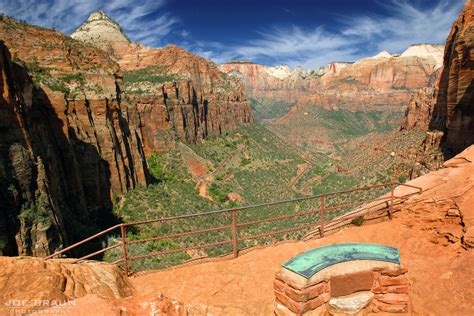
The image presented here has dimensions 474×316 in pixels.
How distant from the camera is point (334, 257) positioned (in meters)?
7.72

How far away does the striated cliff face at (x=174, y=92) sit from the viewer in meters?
63.1

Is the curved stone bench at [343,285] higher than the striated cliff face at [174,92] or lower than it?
lower

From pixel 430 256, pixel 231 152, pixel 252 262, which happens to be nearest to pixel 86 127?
pixel 252 262

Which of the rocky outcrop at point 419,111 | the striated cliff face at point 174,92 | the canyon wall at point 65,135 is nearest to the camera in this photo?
the canyon wall at point 65,135

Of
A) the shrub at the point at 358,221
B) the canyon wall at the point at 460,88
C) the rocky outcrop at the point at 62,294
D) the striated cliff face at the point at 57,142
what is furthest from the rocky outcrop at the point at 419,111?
the rocky outcrop at the point at 62,294

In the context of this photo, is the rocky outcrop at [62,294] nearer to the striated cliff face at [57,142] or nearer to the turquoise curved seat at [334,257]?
the turquoise curved seat at [334,257]

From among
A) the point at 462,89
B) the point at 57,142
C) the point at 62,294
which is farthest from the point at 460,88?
the point at 57,142

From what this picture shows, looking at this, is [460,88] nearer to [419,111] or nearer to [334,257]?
[334,257]

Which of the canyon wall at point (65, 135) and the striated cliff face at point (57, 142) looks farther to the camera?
the canyon wall at point (65, 135)

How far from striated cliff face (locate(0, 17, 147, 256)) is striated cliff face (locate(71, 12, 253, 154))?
17.9m

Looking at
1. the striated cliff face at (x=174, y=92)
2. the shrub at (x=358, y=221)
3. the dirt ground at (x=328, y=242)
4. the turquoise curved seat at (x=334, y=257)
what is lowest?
the dirt ground at (x=328, y=242)

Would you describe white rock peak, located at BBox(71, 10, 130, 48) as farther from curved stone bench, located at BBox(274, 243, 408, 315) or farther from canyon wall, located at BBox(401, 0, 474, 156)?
curved stone bench, located at BBox(274, 243, 408, 315)

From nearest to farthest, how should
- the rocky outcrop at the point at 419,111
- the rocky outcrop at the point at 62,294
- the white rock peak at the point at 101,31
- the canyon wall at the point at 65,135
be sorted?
1. the rocky outcrop at the point at 62,294
2. the canyon wall at the point at 65,135
3. the rocky outcrop at the point at 419,111
4. the white rock peak at the point at 101,31

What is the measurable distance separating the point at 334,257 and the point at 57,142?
29.2m
